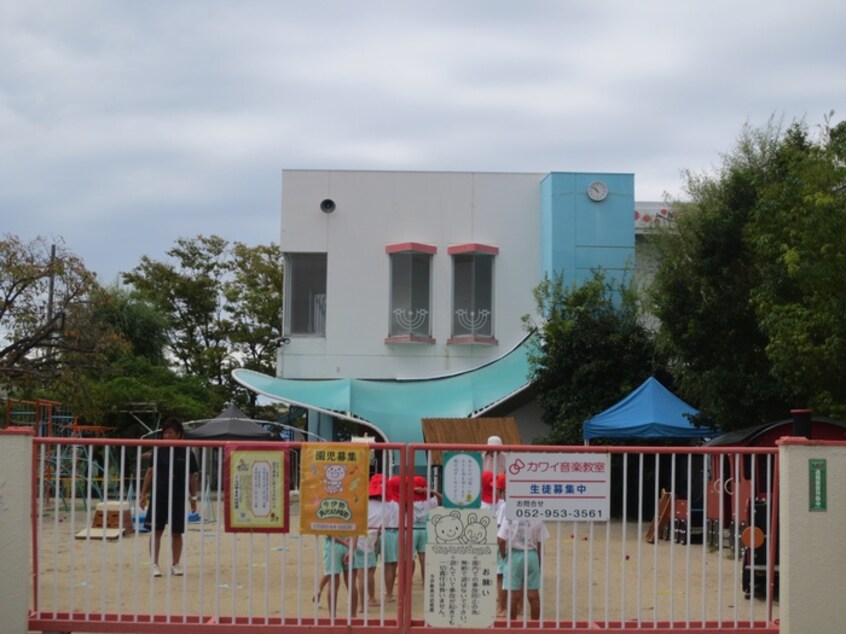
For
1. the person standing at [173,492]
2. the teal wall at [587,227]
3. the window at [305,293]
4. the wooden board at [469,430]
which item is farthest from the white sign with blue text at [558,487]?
the window at [305,293]

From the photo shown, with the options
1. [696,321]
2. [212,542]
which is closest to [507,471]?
[212,542]

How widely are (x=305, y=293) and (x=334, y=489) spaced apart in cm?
2095

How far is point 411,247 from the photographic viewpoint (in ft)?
94.0

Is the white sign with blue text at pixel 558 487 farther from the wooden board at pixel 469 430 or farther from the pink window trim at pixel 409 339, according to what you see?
the pink window trim at pixel 409 339

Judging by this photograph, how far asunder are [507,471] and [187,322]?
38.6 meters

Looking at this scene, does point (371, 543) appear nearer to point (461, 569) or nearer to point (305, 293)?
point (461, 569)

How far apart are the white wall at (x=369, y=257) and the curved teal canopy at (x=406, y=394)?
4.05ft

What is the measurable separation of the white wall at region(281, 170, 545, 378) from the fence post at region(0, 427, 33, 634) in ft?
66.1

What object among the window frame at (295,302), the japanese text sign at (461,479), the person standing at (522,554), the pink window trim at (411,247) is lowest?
the person standing at (522,554)

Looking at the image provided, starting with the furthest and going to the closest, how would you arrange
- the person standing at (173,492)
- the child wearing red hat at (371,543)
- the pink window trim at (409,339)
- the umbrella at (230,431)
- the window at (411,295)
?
the window at (411,295)
the pink window trim at (409,339)
the umbrella at (230,431)
the person standing at (173,492)
the child wearing red hat at (371,543)

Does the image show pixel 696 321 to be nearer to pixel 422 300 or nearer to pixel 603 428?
pixel 603 428

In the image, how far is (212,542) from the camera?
17.0 m

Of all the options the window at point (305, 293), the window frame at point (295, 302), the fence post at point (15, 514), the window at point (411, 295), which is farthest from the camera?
the window at point (305, 293)

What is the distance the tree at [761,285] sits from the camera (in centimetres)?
1441
